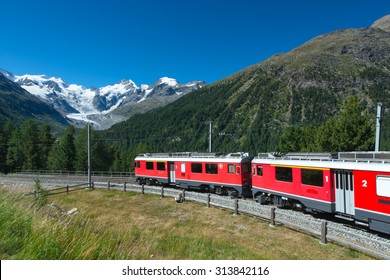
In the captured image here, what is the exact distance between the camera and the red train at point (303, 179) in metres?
12.6

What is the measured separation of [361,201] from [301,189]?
167 inches

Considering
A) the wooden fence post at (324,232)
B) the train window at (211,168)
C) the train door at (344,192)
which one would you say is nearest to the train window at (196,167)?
the train window at (211,168)

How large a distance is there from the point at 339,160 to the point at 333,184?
52.1 inches

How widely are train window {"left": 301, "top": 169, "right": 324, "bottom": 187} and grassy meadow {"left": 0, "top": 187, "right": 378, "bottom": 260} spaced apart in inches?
130

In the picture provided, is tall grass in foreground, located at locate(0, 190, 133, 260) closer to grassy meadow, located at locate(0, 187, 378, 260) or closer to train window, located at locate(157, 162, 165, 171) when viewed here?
grassy meadow, located at locate(0, 187, 378, 260)

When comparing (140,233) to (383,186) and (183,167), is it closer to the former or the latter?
(383,186)

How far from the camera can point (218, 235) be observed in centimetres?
1415

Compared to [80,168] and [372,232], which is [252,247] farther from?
[80,168]

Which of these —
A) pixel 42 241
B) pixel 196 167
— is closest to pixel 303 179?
pixel 196 167

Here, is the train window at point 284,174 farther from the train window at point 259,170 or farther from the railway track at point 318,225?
the railway track at point 318,225

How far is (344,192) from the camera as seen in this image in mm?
14367

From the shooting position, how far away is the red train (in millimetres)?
12555

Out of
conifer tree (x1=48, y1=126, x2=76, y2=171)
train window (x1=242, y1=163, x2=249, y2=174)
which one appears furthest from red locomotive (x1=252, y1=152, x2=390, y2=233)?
conifer tree (x1=48, y1=126, x2=76, y2=171)
